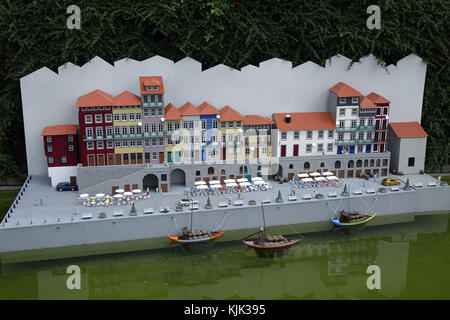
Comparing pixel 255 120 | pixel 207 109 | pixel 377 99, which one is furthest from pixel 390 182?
pixel 207 109

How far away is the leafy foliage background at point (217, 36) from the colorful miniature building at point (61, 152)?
6.01 meters

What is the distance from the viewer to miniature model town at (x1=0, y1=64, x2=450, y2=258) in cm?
4309

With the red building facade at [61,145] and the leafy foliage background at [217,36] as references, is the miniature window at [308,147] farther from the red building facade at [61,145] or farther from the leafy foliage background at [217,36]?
the red building facade at [61,145]

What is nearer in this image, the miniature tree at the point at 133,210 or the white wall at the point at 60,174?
the miniature tree at the point at 133,210

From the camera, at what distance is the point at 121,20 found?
5100cm

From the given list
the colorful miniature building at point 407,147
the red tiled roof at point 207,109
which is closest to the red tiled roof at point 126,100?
the red tiled roof at point 207,109

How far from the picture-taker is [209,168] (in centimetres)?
4944

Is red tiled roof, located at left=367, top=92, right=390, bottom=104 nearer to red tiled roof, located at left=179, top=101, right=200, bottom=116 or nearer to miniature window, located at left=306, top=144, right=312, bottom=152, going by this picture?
miniature window, located at left=306, top=144, right=312, bottom=152

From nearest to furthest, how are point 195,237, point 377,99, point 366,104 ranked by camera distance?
point 195,237 → point 366,104 → point 377,99

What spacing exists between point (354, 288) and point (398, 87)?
2617 cm

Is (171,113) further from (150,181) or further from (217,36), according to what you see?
(217,36)

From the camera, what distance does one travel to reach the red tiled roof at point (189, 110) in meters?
48.6

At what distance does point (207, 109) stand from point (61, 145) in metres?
14.3

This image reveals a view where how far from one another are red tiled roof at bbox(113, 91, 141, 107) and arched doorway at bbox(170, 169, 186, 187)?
785 cm
